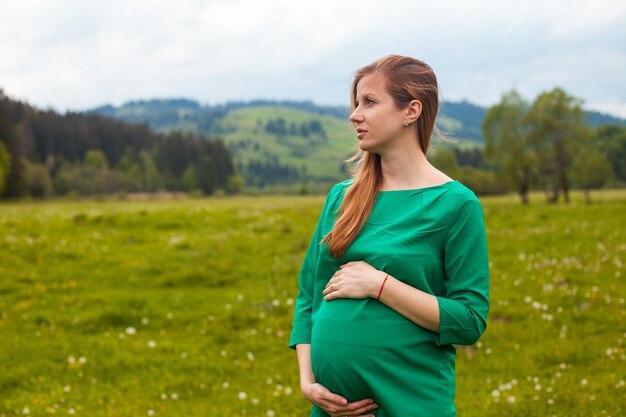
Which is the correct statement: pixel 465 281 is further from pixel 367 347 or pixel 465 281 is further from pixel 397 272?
pixel 367 347

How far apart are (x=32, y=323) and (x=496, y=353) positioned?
347 inches

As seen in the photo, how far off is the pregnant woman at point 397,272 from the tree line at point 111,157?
113m

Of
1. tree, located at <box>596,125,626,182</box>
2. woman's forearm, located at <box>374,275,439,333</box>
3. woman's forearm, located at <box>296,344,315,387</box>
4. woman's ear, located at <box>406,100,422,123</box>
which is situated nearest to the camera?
woman's forearm, located at <box>374,275,439,333</box>

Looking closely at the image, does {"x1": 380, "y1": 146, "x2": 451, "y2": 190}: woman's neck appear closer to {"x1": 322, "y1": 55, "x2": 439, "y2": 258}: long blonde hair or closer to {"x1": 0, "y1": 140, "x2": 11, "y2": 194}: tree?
{"x1": 322, "y1": 55, "x2": 439, "y2": 258}: long blonde hair

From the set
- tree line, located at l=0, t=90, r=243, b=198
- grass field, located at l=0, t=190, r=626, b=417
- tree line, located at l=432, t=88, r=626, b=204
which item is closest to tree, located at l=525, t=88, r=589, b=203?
tree line, located at l=432, t=88, r=626, b=204

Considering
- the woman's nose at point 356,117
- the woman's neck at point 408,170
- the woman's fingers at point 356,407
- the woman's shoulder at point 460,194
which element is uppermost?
the woman's nose at point 356,117

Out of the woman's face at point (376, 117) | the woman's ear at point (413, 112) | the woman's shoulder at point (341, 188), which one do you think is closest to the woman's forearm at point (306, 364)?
the woman's shoulder at point (341, 188)

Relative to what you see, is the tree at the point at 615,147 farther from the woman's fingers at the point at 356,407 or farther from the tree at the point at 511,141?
the woman's fingers at the point at 356,407

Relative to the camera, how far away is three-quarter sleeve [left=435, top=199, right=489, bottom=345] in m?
3.21

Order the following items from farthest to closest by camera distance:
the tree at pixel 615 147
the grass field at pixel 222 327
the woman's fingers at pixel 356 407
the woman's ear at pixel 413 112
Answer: the tree at pixel 615 147, the grass field at pixel 222 327, the woman's ear at pixel 413 112, the woman's fingers at pixel 356 407

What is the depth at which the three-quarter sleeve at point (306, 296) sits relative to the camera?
3.74 metres

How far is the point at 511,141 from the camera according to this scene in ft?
180

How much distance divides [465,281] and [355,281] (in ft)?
1.96

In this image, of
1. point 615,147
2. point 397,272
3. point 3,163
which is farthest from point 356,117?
point 615,147
